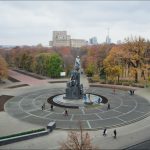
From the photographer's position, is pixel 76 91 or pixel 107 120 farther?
pixel 76 91

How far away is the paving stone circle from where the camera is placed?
36438 millimetres

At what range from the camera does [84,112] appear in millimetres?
41562

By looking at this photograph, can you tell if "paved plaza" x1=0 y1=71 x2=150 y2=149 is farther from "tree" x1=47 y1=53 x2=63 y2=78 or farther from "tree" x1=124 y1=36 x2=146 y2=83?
"tree" x1=47 y1=53 x2=63 y2=78

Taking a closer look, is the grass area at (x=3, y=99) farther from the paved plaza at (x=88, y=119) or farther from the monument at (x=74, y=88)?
the monument at (x=74, y=88)

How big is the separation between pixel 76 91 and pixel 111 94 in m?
9.91

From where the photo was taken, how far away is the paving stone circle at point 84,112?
120 feet

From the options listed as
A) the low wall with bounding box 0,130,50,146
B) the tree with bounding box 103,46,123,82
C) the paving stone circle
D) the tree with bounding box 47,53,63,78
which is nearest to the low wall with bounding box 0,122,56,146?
the low wall with bounding box 0,130,50,146

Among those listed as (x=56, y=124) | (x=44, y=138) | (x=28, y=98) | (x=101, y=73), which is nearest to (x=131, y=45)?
(x=101, y=73)

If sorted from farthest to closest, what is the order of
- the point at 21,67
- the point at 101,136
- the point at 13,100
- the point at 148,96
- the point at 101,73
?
the point at 21,67, the point at 101,73, the point at 148,96, the point at 13,100, the point at 101,136

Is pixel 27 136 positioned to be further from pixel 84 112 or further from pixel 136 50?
pixel 136 50

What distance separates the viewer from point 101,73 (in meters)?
77.9

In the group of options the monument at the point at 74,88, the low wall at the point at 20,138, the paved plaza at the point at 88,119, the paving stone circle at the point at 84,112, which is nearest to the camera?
the low wall at the point at 20,138

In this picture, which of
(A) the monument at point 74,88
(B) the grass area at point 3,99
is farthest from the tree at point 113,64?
(B) the grass area at point 3,99

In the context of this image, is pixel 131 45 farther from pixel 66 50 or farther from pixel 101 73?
pixel 66 50
